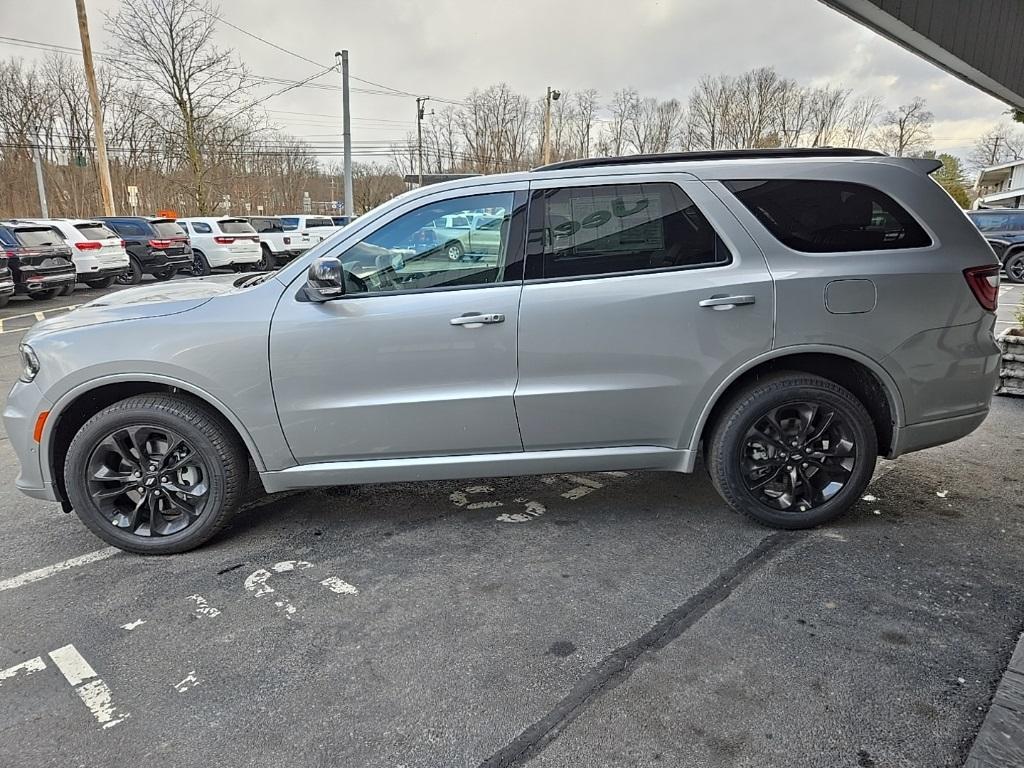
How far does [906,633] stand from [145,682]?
290 cm

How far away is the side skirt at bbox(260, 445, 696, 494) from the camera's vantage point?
3457 millimetres

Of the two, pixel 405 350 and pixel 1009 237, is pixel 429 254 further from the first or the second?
pixel 1009 237

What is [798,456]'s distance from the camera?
3.54 meters

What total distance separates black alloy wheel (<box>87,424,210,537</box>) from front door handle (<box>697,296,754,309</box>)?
2.61m

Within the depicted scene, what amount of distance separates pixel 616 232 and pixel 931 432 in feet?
6.33

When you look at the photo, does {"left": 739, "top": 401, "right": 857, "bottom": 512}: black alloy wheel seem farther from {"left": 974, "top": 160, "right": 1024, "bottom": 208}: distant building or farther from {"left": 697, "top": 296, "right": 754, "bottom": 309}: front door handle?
{"left": 974, "top": 160, "right": 1024, "bottom": 208}: distant building

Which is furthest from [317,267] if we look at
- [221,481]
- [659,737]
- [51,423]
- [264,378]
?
[659,737]

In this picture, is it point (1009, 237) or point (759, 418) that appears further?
point (1009, 237)

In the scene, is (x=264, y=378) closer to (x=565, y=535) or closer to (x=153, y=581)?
(x=153, y=581)

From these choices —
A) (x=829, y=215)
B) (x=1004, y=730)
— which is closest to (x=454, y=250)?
(x=829, y=215)

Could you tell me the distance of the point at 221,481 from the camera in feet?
11.3

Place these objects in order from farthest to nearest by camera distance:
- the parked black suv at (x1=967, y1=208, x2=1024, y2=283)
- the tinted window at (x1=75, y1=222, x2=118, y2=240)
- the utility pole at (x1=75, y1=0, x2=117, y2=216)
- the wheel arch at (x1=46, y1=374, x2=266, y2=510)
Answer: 1. the utility pole at (x1=75, y1=0, x2=117, y2=216)
2. the parked black suv at (x1=967, y1=208, x2=1024, y2=283)
3. the tinted window at (x1=75, y1=222, x2=118, y2=240)
4. the wheel arch at (x1=46, y1=374, x2=266, y2=510)

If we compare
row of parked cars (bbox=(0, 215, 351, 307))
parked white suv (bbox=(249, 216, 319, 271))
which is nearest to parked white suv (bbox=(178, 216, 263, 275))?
row of parked cars (bbox=(0, 215, 351, 307))

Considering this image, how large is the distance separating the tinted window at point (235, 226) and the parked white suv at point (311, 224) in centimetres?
216
